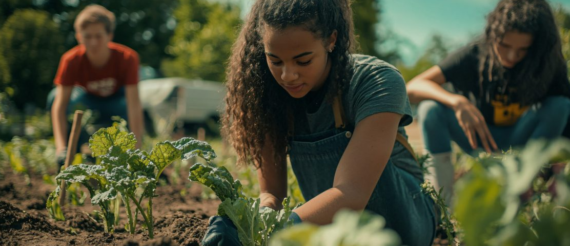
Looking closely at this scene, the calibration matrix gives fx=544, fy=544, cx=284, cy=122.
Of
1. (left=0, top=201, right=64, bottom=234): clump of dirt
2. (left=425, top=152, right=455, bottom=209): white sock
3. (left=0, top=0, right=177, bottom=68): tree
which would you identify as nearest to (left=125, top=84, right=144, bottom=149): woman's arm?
(left=0, top=201, right=64, bottom=234): clump of dirt

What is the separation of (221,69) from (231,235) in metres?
19.4

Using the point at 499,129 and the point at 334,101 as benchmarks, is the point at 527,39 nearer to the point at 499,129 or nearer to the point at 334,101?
the point at 499,129

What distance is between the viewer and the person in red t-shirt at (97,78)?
4145 millimetres

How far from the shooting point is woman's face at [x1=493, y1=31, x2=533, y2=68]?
2.84m

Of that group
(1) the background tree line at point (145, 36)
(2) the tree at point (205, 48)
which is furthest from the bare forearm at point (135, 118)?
(2) the tree at point (205, 48)

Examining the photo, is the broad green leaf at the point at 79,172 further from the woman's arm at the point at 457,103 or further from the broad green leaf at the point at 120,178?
the woman's arm at the point at 457,103

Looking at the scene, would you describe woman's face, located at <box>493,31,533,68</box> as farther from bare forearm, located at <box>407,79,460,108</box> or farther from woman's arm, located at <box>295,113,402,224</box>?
woman's arm, located at <box>295,113,402,224</box>

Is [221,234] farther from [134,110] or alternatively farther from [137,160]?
[134,110]

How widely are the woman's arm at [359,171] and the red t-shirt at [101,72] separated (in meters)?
2.94

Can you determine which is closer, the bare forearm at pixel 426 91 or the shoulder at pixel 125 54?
the bare forearm at pixel 426 91

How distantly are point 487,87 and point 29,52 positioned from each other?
1059 centimetres

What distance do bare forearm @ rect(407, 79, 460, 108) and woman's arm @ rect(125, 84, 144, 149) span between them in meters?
2.07

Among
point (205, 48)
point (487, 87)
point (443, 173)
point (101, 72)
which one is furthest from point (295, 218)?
point (205, 48)

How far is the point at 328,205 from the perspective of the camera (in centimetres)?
158
